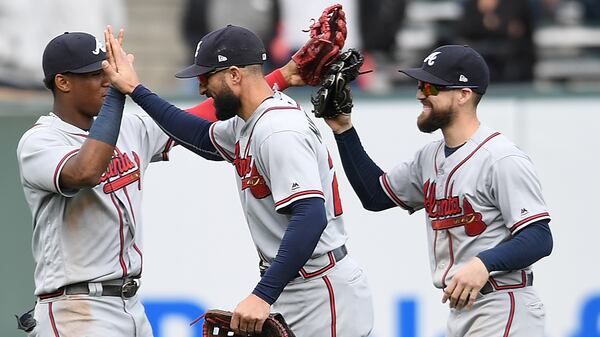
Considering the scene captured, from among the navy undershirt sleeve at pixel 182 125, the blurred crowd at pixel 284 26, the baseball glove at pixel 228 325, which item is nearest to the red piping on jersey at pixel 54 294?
the baseball glove at pixel 228 325

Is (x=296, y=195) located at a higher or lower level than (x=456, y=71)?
lower

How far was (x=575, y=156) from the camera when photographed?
7.86m

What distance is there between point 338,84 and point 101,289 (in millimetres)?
1294

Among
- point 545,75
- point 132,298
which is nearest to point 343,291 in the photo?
point 132,298

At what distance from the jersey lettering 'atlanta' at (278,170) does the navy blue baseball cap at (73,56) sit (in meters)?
0.63

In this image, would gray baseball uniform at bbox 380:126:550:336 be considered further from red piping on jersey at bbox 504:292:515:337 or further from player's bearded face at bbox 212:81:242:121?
player's bearded face at bbox 212:81:242:121

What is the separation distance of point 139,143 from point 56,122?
0.41 meters

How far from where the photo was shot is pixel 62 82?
5309mm

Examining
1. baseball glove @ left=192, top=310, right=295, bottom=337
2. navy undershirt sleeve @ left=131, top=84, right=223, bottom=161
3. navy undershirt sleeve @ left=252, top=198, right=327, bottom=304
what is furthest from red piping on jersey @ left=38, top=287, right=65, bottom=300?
navy undershirt sleeve @ left=252, top=198, right=327, bottom=304

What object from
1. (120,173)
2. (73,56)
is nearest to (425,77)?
(120,173)

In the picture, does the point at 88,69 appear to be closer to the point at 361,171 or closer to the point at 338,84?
the point at 338,84

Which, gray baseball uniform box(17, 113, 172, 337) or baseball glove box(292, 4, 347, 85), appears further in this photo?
baseball glove box(292, 4, 347, 85)

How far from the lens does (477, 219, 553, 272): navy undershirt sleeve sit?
16.6ft

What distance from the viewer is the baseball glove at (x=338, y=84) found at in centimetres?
537
